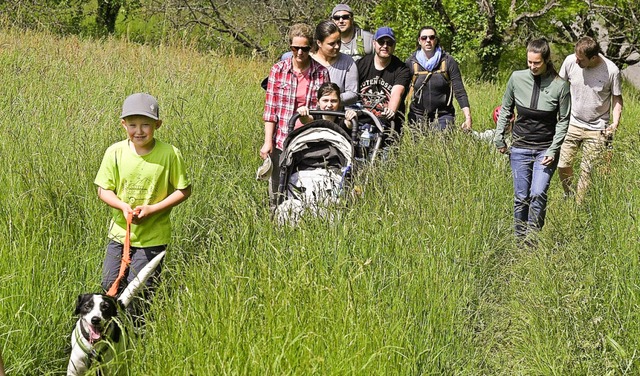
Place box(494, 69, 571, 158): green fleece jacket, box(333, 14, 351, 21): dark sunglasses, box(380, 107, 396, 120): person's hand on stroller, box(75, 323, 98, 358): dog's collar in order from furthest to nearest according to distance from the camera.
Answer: box(333, 14, 351, 21): dark sunglasses < box(380, 107, 396, 120): person's hand on stroller < box(494, 69, 571, 158): green fleece jacket < box(75, 323, 98, 358): dog's collar

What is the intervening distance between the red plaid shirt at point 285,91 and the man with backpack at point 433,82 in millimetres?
1980

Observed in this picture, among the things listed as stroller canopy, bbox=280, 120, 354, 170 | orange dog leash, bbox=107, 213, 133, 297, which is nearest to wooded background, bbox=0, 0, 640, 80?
stroller canopy, bbox=280, 120, 354, 170

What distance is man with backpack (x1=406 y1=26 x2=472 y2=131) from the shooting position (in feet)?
29.9

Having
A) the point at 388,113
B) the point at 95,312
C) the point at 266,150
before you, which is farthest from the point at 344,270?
the point at 388,113

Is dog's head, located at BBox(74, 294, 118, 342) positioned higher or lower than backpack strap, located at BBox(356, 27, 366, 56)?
lower

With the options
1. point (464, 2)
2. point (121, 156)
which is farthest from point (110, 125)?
point (464, 2)

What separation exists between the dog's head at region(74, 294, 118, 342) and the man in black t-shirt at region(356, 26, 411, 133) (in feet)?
14.5

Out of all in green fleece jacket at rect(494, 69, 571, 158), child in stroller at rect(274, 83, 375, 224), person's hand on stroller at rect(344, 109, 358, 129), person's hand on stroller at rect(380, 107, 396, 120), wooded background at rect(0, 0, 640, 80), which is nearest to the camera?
child in stroller at rect(274, 83, 375, 224)

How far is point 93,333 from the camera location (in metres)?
4.27

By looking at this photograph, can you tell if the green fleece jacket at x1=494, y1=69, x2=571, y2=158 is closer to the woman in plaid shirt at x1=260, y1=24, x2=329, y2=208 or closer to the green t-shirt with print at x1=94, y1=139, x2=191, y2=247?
the woman in plaid shirt at x1=260, y1=24, x2=329, y2=208

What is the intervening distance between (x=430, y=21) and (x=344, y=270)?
595 inches

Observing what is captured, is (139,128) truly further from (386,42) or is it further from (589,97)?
(589,97)

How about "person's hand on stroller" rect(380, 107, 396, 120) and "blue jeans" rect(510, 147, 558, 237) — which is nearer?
"blue jeans" rect(510, 147, 558, 237)

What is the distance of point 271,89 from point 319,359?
4230mm
